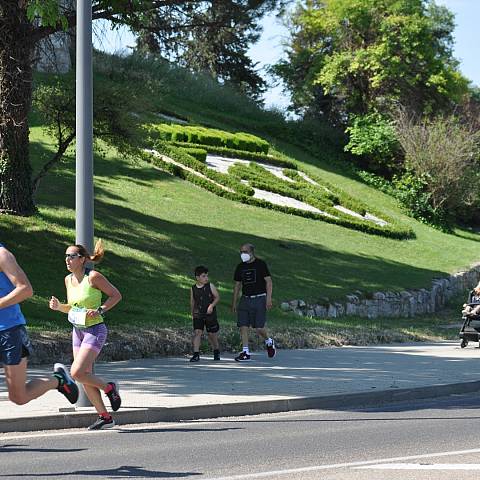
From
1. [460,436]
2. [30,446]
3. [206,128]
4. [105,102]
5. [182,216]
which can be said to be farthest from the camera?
[206,128]

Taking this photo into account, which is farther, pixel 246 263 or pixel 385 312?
pixel 385 312

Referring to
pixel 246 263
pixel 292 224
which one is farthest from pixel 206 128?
pixel 246 263

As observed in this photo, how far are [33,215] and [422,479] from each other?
2088cm

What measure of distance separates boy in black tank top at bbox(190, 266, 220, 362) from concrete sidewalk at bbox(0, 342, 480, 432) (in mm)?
455

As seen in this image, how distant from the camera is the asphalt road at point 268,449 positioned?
8945 millimetres

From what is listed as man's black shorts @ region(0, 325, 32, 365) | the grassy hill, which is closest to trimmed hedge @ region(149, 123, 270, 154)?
the grassy hill

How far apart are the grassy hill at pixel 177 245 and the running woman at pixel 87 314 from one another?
24.5ft

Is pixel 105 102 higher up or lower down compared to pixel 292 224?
higher up

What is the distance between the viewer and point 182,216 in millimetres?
35219

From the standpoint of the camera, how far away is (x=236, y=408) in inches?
504

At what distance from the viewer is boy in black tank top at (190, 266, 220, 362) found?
59.4ft

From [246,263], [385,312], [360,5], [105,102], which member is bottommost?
[385,312]

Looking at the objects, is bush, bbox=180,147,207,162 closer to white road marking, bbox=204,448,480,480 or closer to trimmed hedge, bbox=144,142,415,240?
trimmed hedge, bbox=144,142,415,240

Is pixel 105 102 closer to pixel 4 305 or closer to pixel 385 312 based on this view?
pixel 385 312
